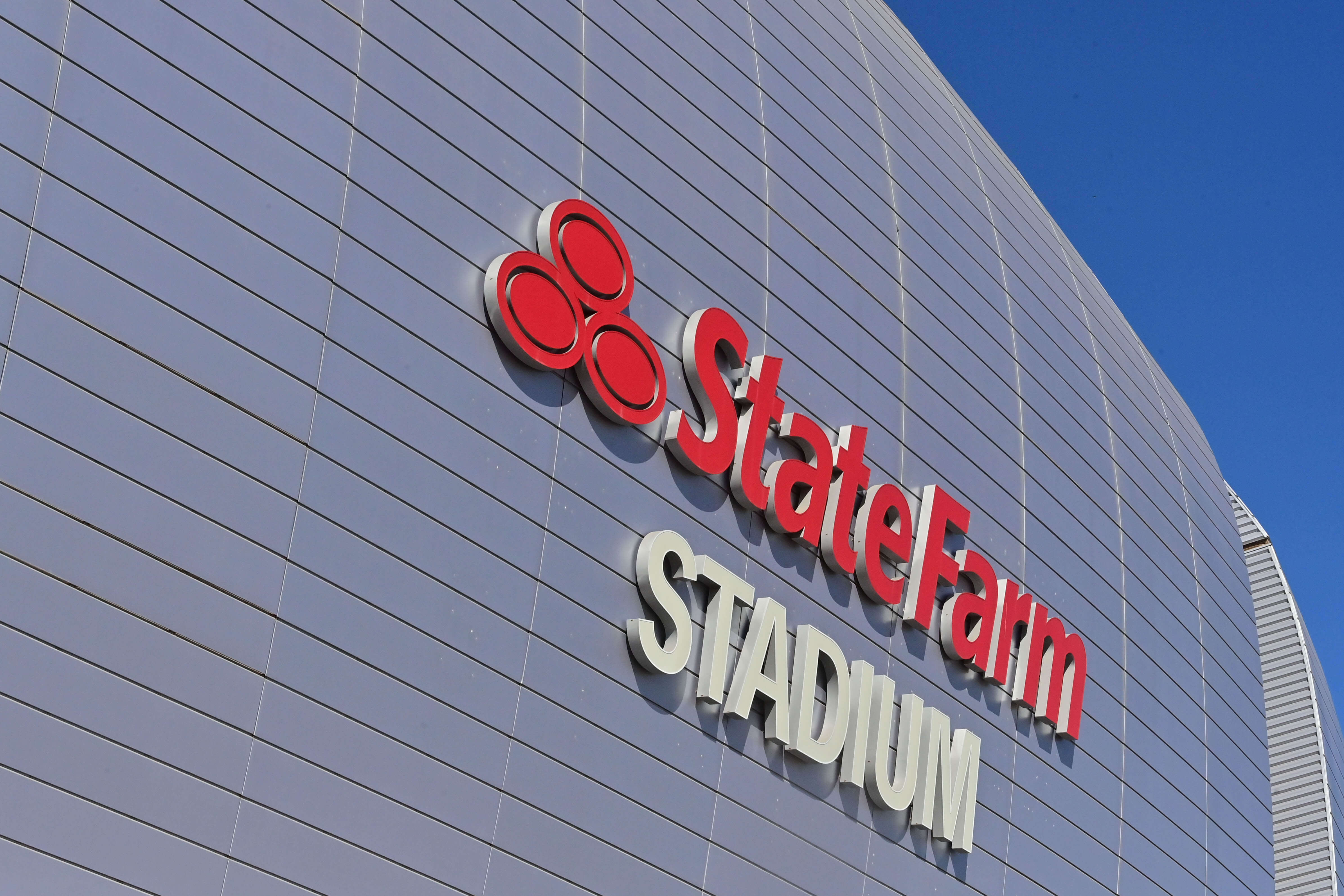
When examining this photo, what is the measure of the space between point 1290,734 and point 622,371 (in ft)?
89.7

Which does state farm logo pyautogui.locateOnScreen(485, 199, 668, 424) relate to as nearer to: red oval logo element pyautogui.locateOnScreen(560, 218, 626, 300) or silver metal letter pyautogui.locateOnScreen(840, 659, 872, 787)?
red oval logo element pyautogui.locateOnScreen(560, 218, 626, 300)

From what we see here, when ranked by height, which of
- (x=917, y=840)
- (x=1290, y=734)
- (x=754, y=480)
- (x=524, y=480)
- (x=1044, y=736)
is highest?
(x=1290, y=734)

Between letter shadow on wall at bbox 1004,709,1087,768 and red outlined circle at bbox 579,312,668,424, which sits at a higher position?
red outlined circle at bbox 579,312,668,424

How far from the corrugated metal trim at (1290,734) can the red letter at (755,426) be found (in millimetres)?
16837

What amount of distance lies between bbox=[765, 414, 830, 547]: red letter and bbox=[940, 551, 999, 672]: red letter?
2834 mm

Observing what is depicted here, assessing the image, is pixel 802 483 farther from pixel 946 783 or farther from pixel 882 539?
pixel 946 783

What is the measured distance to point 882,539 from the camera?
1859cm

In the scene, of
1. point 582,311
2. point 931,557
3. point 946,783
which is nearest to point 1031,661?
point 931,557

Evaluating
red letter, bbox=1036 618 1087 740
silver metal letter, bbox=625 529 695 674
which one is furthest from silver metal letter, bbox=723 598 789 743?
red letter, bbox=1036 618 1087 740

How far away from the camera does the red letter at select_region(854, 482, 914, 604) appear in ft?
59.8

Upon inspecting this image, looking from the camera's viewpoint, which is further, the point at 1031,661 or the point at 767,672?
the point at 1031,661

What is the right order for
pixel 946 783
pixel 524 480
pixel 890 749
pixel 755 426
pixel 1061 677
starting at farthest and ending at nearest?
pixel 1061 677 → pixel 946 783 → pixel 890 749 → pixel 755 426 → pixel 524 480

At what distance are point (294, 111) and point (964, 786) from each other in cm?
1159

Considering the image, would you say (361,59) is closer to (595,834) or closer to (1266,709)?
(595,834)
